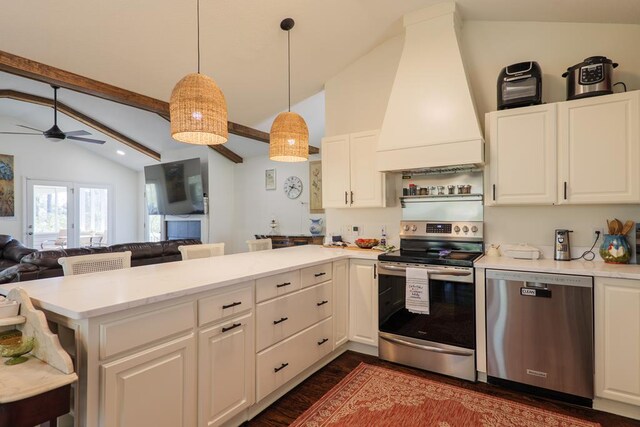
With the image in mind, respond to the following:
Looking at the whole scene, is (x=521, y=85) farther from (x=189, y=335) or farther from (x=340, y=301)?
(x=189, y=335)

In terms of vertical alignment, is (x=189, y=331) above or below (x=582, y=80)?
below

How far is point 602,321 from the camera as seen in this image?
2.18 meters

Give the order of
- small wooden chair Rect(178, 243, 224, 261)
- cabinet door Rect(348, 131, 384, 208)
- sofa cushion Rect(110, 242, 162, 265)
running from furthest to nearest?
sofa cushion Rect(110, 242, 162, 265)
cabinet door Rect(348, 131, 384, 208)
small wooden chair Rect(178, 243, 224, 261)

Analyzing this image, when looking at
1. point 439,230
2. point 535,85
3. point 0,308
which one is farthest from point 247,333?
point 535,85

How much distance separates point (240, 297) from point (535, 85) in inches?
106

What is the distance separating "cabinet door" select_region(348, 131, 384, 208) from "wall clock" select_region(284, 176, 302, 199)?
3.54 m

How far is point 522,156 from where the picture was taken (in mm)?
2662

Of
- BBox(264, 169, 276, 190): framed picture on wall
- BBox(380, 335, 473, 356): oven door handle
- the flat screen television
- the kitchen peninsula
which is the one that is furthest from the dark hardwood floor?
the flat screen television

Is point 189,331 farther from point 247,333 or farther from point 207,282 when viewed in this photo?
point 247,333

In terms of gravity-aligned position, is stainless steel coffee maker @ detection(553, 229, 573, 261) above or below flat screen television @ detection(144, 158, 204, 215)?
below

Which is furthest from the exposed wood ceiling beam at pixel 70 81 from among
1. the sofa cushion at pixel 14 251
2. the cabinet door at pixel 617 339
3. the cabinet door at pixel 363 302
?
the cabinet door at pixel 617 339

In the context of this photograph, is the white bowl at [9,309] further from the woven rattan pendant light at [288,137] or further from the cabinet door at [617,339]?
the cabinet door at [617,339]

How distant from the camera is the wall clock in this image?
7.01 m

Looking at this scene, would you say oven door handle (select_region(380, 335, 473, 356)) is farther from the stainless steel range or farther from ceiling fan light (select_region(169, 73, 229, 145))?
ceiling fan light (select_region(169, 73, 229, 145))
